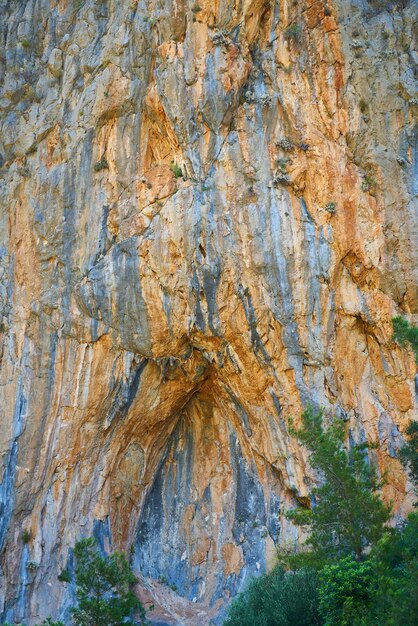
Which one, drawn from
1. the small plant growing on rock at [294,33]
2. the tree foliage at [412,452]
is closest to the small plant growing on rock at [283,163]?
the small plant growing on rock at [294,33]

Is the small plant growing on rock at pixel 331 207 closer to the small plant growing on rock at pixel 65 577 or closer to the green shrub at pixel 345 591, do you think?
the green shrub at pixel 345 591

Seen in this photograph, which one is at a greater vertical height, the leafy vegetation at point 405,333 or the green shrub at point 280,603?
the leafy vegetation at point 405,333

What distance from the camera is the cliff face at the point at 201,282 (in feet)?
58.3

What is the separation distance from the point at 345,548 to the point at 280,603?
98.2 inches

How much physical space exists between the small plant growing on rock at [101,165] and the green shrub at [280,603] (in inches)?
466

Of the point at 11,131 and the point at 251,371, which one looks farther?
the point at 11,131

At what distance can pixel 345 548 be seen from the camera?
13.8 metres

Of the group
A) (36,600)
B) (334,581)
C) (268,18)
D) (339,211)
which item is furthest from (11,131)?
(334,581)

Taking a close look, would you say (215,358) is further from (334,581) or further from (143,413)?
(334,581)

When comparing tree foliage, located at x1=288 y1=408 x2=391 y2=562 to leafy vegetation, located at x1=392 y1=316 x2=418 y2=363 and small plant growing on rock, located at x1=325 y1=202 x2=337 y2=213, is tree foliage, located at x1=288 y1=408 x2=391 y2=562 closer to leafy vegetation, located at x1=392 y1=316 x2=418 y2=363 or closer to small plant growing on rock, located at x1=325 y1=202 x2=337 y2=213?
leafy vegetation, located at x1=392 y1=316 x2=418 y2=363

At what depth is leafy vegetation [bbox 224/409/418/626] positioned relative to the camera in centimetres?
1201

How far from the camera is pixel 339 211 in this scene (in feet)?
58.7

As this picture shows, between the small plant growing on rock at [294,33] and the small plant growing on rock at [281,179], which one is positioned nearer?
the small plant growing on rock at [281,179]

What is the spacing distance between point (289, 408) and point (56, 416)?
6.39 m
